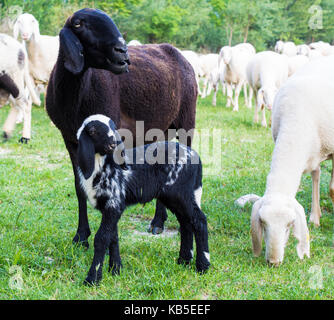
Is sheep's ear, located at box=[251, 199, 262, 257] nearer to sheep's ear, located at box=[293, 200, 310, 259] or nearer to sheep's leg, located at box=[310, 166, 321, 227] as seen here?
sheep's ear, located at box=[293, 200, 310, 259]

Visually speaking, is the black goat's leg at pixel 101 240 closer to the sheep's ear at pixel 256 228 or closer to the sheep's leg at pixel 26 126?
the sheep's ear at pixel 256 228

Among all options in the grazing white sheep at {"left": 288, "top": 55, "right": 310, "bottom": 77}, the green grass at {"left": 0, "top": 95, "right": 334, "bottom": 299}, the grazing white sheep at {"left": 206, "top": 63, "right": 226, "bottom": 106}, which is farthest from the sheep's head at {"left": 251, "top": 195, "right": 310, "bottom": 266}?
the grazing white sheep at {"left": 206, "top": 63, "right": 226, "bottom": 106}

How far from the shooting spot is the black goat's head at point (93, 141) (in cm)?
294

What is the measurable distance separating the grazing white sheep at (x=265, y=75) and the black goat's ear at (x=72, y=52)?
7229 millimetres

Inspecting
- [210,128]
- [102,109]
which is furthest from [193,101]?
[210,128]

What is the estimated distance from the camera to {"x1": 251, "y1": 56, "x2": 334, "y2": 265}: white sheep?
3.54 metres

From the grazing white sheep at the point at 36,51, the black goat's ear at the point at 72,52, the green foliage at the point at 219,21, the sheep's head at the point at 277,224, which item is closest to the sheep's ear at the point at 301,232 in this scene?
the sheep's head at the point at 277,224

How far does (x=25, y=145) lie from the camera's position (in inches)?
323

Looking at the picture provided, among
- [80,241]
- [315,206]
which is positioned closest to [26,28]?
[80,241]

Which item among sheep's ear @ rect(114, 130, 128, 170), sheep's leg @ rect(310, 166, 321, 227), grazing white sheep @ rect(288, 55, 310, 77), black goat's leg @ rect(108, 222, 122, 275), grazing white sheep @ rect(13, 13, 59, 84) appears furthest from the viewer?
grazing white sheep @ rect(288, 55, 310, 77)

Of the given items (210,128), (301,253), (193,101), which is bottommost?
(210,128)
